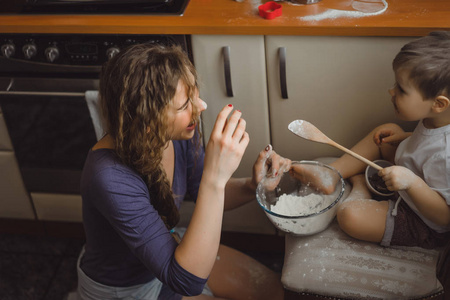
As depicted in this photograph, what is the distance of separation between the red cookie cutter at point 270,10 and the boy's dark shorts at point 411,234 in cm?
68

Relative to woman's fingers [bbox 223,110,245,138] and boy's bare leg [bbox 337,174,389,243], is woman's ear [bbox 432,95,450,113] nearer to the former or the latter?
boy's bare leg [bbox 337,174,389,243]

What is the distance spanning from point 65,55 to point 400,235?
46.5 inches

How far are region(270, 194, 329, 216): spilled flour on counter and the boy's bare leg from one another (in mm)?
77

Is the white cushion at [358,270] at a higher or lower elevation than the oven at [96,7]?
lower

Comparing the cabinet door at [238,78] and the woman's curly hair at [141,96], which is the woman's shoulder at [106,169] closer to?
the woman's curly hair at [141,96]

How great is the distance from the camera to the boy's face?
4.12ft

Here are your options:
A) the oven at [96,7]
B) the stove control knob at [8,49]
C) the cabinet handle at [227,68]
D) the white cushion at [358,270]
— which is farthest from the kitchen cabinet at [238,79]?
the stove control knob at [8,49]

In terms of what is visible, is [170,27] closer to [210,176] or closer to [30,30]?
[30,30]

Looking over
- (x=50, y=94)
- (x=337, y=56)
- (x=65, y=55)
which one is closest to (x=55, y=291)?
(x=50, y=94)

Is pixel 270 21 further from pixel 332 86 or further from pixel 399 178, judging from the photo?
pixel 399 178

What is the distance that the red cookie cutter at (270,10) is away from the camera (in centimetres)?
152

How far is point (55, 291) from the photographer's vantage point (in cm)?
197

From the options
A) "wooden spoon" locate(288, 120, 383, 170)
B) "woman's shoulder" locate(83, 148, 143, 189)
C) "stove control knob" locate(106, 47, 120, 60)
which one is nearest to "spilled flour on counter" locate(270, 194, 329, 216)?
"wooden spoon" locate(288, 120, 383, 170)

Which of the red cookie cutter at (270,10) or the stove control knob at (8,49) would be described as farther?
the stove control knob at (8,49)
